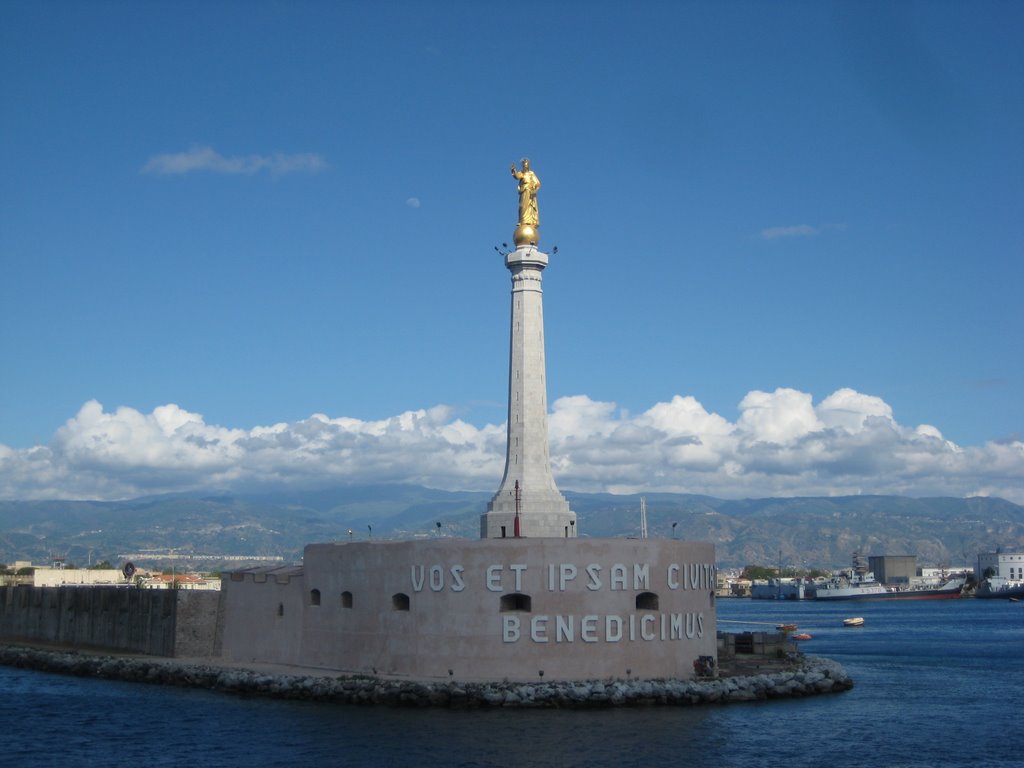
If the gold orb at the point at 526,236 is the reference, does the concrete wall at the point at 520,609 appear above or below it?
below

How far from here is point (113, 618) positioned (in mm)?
41906

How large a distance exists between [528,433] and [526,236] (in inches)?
234

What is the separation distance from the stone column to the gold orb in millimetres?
224

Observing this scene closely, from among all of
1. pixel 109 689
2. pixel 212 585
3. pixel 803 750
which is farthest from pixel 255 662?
pixel 212 585

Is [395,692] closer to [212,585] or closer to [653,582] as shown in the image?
[653,582]


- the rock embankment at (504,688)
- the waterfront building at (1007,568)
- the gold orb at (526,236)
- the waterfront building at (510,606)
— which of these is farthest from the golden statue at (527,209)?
the waterfront building at (1007,568)

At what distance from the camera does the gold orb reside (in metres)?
36.2

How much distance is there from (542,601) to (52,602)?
980 inches

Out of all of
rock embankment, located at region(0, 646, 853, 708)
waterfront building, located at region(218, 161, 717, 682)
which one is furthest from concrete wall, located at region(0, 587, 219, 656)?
waterfront building, located at region(218, 161, 717, 682)

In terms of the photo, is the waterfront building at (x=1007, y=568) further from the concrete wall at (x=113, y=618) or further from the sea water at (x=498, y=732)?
the concrete wall at (x=113, y=618)

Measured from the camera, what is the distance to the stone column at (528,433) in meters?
34.7

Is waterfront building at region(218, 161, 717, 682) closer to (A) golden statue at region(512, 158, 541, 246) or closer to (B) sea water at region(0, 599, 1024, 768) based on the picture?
(B) sea water at region(0, 599, 1024, 768)

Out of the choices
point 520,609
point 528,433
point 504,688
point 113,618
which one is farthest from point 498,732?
point 113,618

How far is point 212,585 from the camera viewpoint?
231ft
